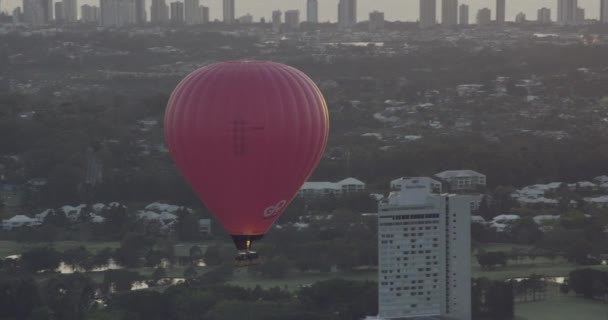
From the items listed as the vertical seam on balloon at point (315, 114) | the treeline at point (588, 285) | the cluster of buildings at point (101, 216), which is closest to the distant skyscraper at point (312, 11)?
the cluster of buildings at point (101, 216)

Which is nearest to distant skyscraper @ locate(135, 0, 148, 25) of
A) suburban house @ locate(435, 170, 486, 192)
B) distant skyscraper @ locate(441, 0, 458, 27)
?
distant skyscraper @ locate(441, 0, 458, 27)

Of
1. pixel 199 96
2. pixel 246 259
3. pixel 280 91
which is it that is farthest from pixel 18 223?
pixel 246 259

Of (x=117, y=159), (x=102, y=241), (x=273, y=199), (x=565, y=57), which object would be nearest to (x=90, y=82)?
(x=565, y=57)

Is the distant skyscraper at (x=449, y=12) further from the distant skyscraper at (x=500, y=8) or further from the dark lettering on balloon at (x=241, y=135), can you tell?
the dark lettering on balloon at (x=241, y=135)

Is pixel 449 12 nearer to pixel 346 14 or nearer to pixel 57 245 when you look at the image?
pixel 346 14

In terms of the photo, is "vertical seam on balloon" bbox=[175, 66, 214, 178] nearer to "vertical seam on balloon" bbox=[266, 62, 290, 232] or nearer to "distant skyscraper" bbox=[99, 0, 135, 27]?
"vertical seam on balloon" bbox=[266, 62, 290, 232]

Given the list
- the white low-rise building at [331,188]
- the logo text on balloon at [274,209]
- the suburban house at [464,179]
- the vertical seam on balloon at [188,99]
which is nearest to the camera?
the vertical seam on balloon at [188,99]

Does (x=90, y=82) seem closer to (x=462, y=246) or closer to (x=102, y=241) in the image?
(x=102, y=241)
